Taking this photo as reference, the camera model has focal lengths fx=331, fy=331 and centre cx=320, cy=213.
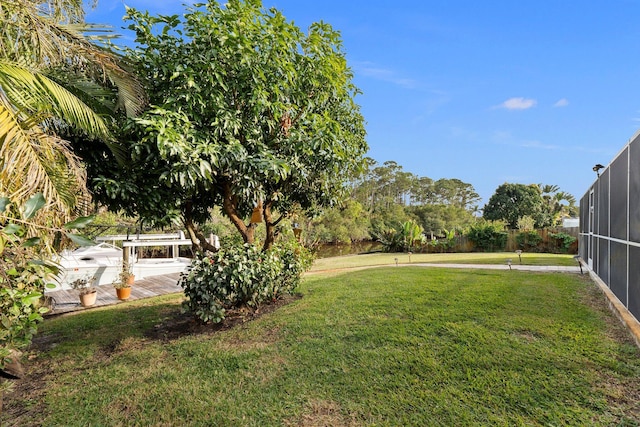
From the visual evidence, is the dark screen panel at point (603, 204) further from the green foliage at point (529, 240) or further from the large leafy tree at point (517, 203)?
the large leafy tree at point (517, 203)

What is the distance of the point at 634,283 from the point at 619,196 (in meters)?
1.82

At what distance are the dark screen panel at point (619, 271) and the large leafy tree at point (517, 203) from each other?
32666 millimetres

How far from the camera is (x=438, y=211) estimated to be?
3606 centimetres

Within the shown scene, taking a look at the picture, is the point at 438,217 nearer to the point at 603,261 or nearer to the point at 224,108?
the point at 603,261

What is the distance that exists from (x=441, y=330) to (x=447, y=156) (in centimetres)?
1809

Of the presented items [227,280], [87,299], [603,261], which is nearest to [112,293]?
[87,299]

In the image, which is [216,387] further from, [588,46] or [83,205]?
[588,46]

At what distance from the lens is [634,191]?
4730 millimetres

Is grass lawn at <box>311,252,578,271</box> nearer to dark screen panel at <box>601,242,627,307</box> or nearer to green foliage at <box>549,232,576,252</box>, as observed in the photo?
green foliage at <box>549,232,576,252</box>

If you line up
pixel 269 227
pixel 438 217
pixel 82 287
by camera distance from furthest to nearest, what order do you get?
pixel 438 217 → pixel 82 287 → pixel 269 227

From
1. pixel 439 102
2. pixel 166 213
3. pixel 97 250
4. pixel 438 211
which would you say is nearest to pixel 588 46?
pixel 439 102

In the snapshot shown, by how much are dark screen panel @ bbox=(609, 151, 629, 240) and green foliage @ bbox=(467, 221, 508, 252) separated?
16.4 metres

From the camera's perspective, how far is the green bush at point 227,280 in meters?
5.32

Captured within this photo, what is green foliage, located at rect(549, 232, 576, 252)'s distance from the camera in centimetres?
1856
